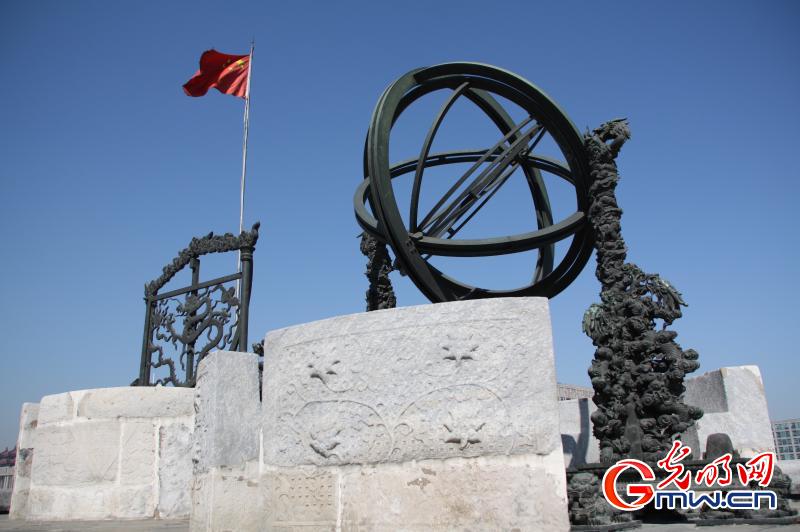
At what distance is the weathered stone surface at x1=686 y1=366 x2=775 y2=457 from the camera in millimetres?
7137

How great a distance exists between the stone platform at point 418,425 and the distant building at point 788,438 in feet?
25.4

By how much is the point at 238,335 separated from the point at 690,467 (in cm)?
407

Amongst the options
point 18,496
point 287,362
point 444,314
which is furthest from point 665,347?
point 18,496

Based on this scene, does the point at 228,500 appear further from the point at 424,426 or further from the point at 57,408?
the point at 57,408

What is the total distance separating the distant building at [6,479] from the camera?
8.16 meters

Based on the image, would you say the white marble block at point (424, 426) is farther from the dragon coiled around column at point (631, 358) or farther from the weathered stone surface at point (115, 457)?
the dragon coiled around column at point (631, 358)

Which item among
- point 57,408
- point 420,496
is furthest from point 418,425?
point 57,408

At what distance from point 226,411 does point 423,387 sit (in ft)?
4.83

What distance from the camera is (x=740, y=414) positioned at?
287 inches

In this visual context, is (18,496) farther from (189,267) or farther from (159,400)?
(189,267)

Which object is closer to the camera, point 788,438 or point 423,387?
point 423,387

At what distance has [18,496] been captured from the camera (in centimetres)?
658
